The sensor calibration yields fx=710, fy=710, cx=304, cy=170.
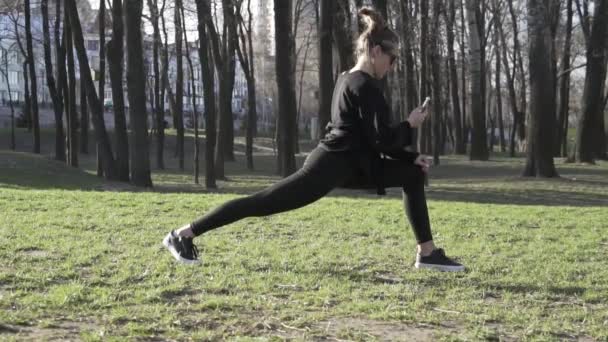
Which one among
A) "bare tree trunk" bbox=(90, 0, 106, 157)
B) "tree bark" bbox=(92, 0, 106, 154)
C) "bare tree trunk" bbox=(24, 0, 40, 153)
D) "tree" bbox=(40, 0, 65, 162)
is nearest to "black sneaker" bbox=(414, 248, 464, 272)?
"bare tree trunk" bbox=(90, 0, 106, 157)

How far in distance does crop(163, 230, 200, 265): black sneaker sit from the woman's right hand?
74.9 inches

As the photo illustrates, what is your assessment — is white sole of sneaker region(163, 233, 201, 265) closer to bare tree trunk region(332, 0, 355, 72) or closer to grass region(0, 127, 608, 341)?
grass region(0, 127, 608, 341)

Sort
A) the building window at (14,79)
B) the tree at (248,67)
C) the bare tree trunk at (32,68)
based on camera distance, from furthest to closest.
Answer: the building window at (14,79)
the tree at (248,67)
the bare tree trunk at (32,68)

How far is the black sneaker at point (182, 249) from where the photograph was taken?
540cm

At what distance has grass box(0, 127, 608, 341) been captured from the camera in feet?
13.0

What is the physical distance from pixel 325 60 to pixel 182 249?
53.6 ft

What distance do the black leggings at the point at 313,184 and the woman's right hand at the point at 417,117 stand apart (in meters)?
0.39

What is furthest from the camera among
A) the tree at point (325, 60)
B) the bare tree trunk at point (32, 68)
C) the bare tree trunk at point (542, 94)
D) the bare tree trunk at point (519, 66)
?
the bare tree trunk at point (519, 66)

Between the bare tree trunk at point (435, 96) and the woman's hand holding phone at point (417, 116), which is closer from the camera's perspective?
the woman's hand holding phone at point (417, 116)

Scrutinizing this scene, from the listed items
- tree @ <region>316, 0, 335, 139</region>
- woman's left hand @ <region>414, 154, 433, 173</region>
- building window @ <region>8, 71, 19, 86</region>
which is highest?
building window @ <region>8, 71, 19, 86</region>

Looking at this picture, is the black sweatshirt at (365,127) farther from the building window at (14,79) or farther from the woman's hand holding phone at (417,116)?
the building window at (14,79)

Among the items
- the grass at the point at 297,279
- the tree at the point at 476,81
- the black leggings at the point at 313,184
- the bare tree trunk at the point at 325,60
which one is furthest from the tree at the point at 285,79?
the black leggings at the point at 313,184

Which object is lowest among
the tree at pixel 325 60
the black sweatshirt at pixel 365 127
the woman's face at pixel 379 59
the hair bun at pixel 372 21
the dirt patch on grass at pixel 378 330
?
the dirt patch on grass at pixel 378 330

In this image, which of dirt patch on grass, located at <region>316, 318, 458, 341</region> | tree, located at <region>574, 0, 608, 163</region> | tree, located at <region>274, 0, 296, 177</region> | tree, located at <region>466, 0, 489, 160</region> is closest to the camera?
dirt patch on grass, located at <region>316, 318, 458, 341</region>
